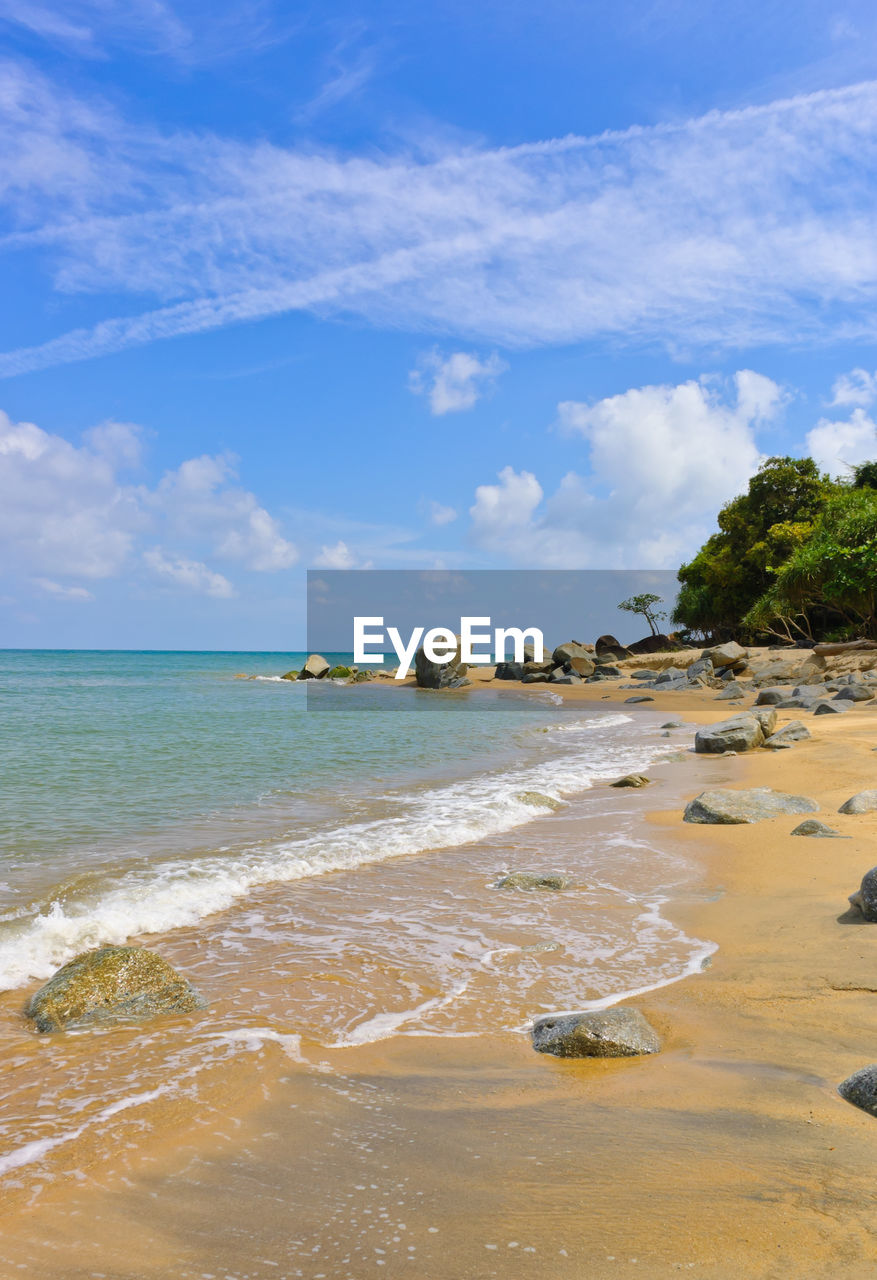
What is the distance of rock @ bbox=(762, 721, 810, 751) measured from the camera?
14906 mm

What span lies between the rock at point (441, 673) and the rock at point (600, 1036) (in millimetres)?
38308

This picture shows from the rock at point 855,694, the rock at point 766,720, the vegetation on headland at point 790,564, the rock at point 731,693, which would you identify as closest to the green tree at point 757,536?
the vegetation on headland at point 790,564

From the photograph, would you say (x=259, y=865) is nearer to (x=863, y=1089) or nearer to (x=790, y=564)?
(x=863, y=1089)

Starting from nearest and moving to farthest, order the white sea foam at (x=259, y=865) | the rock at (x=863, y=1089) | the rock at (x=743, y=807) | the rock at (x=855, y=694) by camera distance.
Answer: the rock at (x=863, y=1089) → the white sea foam at (x=259, y=865) → the rock at (x=743, y=807) → the rock at (x=855, y=694)

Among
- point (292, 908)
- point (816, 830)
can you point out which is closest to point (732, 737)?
point (816, 830)

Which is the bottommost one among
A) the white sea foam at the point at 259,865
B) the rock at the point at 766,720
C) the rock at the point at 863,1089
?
the white sea foam at the point at 259,865

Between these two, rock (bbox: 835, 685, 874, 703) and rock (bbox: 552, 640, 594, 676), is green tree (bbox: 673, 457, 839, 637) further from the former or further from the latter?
rock (bbox: 835, 685, 874, 703)

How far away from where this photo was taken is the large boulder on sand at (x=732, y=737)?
15383 mm

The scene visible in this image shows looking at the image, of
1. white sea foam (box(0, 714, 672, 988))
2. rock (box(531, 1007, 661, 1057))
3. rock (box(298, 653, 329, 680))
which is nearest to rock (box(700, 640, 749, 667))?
rock (box(298, 653, 329, 680))

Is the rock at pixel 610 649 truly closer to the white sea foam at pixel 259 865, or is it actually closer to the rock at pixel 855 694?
the rock at pixel 855 694

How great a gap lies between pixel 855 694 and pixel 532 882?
63.8ft

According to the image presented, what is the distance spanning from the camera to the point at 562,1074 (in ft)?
12.2

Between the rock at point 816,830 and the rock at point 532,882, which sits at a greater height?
the rock at point 816,830

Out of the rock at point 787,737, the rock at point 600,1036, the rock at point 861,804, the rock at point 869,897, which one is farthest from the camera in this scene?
the rock at point 787,737
